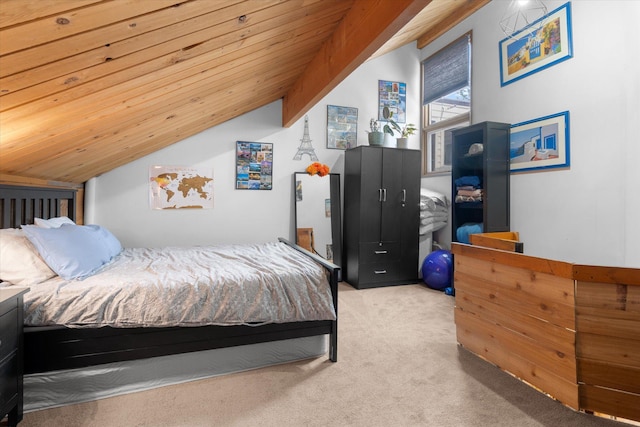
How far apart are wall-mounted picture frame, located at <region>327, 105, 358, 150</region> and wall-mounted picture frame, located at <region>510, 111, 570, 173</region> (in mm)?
1946

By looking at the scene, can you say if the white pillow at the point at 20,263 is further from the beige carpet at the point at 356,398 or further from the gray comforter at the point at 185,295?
the beige carpet at the point at 356,398

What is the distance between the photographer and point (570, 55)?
293 cm

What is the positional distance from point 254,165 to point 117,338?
8.84ft

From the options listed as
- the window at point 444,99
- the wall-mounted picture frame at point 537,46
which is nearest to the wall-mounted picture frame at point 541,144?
the wall-mounted picture frame at point 537,46

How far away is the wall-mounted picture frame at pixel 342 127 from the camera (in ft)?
14.6

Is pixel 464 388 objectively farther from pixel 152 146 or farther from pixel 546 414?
pixel 152 146

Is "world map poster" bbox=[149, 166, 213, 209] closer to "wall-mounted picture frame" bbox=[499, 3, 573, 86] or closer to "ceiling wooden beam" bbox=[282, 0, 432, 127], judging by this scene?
"ceiling wooden beam" bbox=[282, 0, 432, 127]

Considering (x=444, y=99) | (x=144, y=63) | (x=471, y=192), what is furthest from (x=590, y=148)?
(x=144, y=63)

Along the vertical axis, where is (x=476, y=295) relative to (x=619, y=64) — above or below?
below

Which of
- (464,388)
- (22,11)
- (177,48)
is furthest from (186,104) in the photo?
(464,388)

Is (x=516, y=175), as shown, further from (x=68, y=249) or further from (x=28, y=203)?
(x=28, y=203)

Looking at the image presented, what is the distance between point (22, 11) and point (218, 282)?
148cm

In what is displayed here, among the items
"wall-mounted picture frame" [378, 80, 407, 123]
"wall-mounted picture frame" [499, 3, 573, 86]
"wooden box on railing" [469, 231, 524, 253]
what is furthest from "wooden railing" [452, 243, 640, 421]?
"wall-mounted picture frame" [378, 80, 407, 123]

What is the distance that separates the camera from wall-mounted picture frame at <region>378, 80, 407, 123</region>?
4.66 meters
